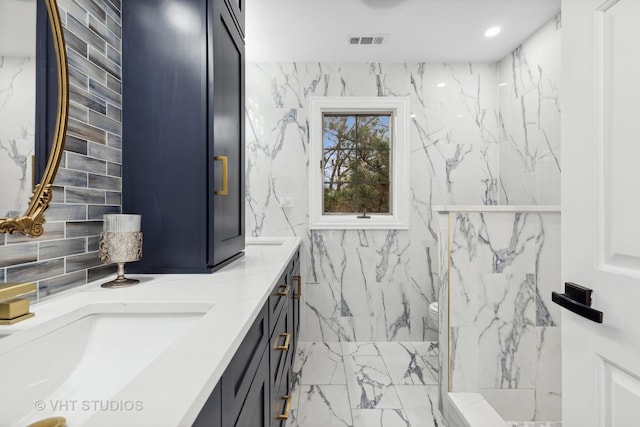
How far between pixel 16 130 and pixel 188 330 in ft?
2.27

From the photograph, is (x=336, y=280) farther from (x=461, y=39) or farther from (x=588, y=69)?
(x=588, y=69)

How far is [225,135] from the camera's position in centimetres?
148

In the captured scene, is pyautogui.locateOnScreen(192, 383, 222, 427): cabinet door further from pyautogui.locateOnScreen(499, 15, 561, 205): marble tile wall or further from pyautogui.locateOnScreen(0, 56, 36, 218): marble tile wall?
pyautogui.locateOnScreen(499, 15, 561, 205): marble tile wall

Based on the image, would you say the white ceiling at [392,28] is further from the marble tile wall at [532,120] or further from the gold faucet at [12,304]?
the gold faucet at [12,304]

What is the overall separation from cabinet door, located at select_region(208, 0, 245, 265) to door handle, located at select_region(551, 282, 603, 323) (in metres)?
1.15

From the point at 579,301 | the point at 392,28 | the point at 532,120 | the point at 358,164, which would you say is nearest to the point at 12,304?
the point at 579,301

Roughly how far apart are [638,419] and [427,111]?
267cm

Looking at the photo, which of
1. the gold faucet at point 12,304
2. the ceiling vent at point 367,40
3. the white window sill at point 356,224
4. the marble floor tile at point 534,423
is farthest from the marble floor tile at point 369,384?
the ceiling vent at point 367,40

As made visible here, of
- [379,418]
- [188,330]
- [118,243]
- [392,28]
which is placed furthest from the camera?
[392,28]

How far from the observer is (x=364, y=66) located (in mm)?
2961

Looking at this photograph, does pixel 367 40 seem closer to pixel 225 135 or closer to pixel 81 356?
pixel 225 135

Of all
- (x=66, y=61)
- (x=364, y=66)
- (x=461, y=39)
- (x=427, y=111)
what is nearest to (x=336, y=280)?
(x=427, y=111)

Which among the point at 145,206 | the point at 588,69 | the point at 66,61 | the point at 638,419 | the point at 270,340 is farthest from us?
the point at 145,206

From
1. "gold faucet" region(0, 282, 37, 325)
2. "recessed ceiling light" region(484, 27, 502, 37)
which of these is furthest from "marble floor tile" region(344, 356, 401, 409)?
"recessed ceiling light" region(484, 27, 502, 37)
